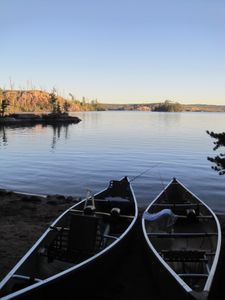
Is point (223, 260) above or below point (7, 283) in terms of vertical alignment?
below

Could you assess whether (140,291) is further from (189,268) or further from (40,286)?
(40,286)

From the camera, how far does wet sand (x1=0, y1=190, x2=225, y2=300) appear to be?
9211 millimetres

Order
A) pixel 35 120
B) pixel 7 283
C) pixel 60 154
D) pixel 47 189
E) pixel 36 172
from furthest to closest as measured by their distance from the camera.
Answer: pixel 35 120 < pixel 60 154 < pixel 36 172 < pixel 47 189 < pixel 7 283

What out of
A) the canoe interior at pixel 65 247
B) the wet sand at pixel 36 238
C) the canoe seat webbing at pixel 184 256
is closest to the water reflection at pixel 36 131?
the wet sand at pixel 36 238

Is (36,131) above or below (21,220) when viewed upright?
below

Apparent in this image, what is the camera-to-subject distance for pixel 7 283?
746cm

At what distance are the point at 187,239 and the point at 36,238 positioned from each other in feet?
16.1

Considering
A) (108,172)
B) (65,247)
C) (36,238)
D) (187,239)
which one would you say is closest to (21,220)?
(36,238)

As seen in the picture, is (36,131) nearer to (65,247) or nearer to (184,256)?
(65,247)

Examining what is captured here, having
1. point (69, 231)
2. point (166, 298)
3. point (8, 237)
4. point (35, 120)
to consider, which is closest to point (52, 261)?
point (69, 231)

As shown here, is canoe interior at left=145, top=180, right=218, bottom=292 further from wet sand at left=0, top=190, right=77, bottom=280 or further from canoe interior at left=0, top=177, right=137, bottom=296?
wet sand at left=0, top=190, right=77, bottom=280

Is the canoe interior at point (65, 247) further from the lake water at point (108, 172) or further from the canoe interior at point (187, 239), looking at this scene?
the lake water at point (108, 172)

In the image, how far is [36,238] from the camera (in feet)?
42.2

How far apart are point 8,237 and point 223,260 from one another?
6763 mm
